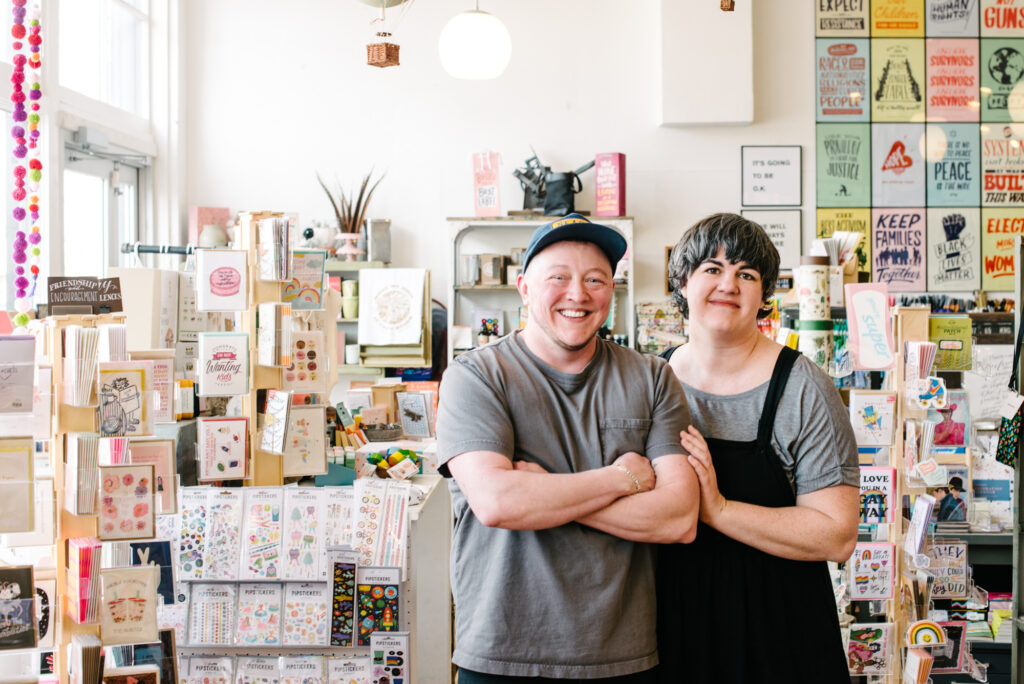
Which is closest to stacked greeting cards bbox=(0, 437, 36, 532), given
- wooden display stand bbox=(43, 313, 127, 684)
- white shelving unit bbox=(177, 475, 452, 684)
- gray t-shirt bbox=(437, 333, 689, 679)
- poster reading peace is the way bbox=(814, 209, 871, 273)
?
wooden display stand bbox=(43, 313, 127, 684)

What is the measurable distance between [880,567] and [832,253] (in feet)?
3.67

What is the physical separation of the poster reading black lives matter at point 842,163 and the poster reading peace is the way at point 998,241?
79 cm

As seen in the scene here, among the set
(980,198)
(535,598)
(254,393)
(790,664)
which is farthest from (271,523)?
(980,198)

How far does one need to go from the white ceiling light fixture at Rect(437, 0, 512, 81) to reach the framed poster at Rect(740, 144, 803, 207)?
1.95 m

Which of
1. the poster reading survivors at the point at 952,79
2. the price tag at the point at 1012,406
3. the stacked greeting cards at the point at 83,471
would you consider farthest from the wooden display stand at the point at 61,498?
the poster reading survivors at the point at 952,79

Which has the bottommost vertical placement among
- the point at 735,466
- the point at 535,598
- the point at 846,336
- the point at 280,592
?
the point at 280,592

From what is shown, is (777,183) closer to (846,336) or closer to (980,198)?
(980,198)

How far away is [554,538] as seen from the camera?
1.67 metres

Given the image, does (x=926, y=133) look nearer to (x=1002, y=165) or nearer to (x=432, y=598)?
(x=1002, y=165)

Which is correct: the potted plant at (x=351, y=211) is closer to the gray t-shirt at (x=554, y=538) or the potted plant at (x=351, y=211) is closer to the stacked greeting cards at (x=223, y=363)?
the stacked greeting cards at (x=223, y=363)

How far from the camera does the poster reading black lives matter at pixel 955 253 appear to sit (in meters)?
6.20

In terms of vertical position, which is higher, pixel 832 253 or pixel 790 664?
pixel 832 253

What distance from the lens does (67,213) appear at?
16.8 feet

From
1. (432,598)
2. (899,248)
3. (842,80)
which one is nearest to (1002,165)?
(899,248)
